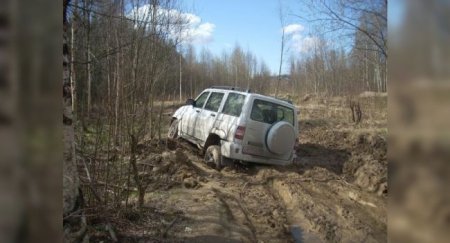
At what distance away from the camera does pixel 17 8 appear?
895mm

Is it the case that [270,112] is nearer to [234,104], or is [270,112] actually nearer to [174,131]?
[234,104]

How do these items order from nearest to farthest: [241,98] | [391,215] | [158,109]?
[391,215]
[158,109]
[241,98]

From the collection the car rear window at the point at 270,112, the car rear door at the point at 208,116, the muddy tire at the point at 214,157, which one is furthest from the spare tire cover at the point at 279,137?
the car rear door at the point at 208,116

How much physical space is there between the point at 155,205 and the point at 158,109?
1.74 meters

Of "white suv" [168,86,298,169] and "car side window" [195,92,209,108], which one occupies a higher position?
"car side window" [195,92,209,108]

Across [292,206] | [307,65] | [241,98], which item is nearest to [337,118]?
[307,65]

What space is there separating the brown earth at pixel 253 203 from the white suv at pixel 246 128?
42 cm

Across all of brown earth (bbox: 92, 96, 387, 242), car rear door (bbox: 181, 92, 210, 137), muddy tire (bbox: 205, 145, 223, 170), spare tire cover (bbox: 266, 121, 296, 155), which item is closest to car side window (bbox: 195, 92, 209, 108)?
car rear door (bbox: 181, 92, 210, 137)

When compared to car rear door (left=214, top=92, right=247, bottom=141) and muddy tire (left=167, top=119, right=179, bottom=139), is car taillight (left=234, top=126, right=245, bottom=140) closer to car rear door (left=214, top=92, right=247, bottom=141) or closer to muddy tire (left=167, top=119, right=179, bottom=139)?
car rear door (left=214, top=92, right=247, bottom=141)

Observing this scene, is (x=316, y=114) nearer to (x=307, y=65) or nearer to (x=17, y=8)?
(x=307, y=65)

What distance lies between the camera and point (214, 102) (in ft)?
36.5

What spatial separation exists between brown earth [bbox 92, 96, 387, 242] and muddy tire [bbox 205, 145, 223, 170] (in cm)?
17

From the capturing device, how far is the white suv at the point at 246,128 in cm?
990

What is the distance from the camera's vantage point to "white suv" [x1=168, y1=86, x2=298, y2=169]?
9.90 meters
